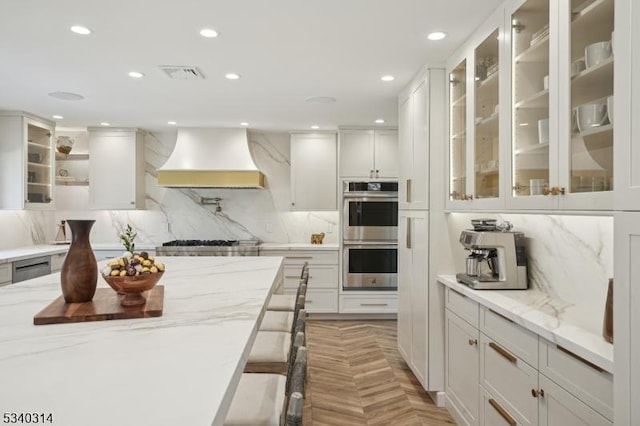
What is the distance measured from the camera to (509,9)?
202 cm

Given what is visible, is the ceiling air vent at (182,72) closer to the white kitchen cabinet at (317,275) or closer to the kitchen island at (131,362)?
the kitchen island at (131,362)

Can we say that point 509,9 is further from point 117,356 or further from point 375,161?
point 375,161

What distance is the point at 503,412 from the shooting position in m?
1.91

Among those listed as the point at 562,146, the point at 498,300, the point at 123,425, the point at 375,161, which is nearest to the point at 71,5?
the point at 123,425

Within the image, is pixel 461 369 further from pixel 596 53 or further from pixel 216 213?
pixel 216 213

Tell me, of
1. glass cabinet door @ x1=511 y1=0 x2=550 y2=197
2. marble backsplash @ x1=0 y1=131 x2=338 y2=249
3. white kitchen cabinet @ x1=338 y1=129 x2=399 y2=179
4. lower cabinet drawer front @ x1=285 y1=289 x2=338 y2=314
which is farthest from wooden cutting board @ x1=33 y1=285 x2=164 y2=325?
marble backsplash @ x1=0 y1=131 x2=338 y2=249

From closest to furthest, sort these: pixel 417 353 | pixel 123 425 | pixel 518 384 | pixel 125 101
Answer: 1. pixel 123 425
2. pixel 518 384
3. pixel 417 353
4. pixel 125 101

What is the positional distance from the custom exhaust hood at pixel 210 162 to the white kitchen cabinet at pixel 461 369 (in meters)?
3.01

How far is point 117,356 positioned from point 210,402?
430mm

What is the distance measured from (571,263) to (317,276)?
10.6 feet

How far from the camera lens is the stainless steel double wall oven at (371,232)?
4922 millimetres

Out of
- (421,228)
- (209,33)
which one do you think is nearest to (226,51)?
(209,33)

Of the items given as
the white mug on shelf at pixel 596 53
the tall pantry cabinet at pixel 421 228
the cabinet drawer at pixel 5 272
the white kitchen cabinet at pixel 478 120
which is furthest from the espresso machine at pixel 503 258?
the cabinet drawer at pixel 5 272

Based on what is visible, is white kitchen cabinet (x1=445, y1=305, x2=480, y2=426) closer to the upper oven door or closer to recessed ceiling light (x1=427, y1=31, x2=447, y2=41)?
recessed ceiling light (x1=427, y1=31, x2=447, y2=41)
